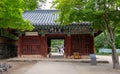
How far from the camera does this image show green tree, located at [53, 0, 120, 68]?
1684 centimetres

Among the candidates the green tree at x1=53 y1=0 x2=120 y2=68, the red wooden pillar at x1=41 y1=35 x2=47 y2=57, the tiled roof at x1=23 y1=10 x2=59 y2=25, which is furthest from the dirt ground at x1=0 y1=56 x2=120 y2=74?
the tiled roof at x1=23 y1=10 x2=59 y2=25

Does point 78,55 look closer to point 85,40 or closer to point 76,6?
point 85,40

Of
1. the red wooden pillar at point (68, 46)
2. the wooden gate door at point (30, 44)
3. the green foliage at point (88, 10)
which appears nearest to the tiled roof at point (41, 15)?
the wooden gate door at point (30, 44)

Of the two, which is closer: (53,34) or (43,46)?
(43,46)

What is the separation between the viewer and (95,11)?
16969 mm

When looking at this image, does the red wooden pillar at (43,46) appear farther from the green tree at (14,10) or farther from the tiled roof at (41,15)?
the green tree at (14,10)

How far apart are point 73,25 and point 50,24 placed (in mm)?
2223

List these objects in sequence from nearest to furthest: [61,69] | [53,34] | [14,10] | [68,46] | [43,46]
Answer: [14,10] → [61,69] → [68,46] → [43,46] → [53,34]

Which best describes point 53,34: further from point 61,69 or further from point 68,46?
point 61,69

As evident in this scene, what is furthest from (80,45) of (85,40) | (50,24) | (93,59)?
(93,59)

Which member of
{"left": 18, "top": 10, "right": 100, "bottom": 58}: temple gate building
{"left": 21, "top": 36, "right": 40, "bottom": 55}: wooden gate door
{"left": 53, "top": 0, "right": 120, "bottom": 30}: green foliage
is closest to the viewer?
{"left": 53, "top": 0, "right": 120, "bottom": 30}: green foliage

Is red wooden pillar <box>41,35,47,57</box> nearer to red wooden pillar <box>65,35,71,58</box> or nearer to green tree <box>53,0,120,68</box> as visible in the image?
red wooden pillar <box>65,35,71,58</box>

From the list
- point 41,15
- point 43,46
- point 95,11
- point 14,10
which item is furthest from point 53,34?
point 14,10

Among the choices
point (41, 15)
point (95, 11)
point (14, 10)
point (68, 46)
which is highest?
point (41, 15)
